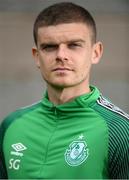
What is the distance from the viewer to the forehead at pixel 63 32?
2.03m

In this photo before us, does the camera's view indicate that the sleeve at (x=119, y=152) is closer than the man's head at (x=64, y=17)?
Yes

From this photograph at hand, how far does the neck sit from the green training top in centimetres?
2

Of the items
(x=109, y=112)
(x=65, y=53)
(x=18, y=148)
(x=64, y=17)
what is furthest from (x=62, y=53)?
(x=18, y=148)

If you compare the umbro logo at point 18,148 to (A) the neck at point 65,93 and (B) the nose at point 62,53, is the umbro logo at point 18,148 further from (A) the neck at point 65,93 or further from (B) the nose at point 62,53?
(B) the nose at point 62,53

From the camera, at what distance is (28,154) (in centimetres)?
206

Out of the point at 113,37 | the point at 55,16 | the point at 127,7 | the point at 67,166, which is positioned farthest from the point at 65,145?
the point at 113,37

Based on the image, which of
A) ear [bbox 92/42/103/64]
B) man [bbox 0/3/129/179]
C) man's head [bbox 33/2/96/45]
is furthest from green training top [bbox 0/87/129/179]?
man's head [bbox 33/2/96/45]

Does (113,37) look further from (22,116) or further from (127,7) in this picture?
(22,116)

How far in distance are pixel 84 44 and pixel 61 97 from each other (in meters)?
0.19

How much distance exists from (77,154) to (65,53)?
12.6 inches

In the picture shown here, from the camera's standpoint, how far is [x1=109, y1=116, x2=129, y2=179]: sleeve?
6.44ft

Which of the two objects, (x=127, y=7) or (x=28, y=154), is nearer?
(x=28, y=154)

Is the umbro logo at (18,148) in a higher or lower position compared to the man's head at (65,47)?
lower

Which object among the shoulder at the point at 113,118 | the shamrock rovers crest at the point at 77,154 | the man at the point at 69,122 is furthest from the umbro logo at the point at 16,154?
the shoulder at the point at 113,118
